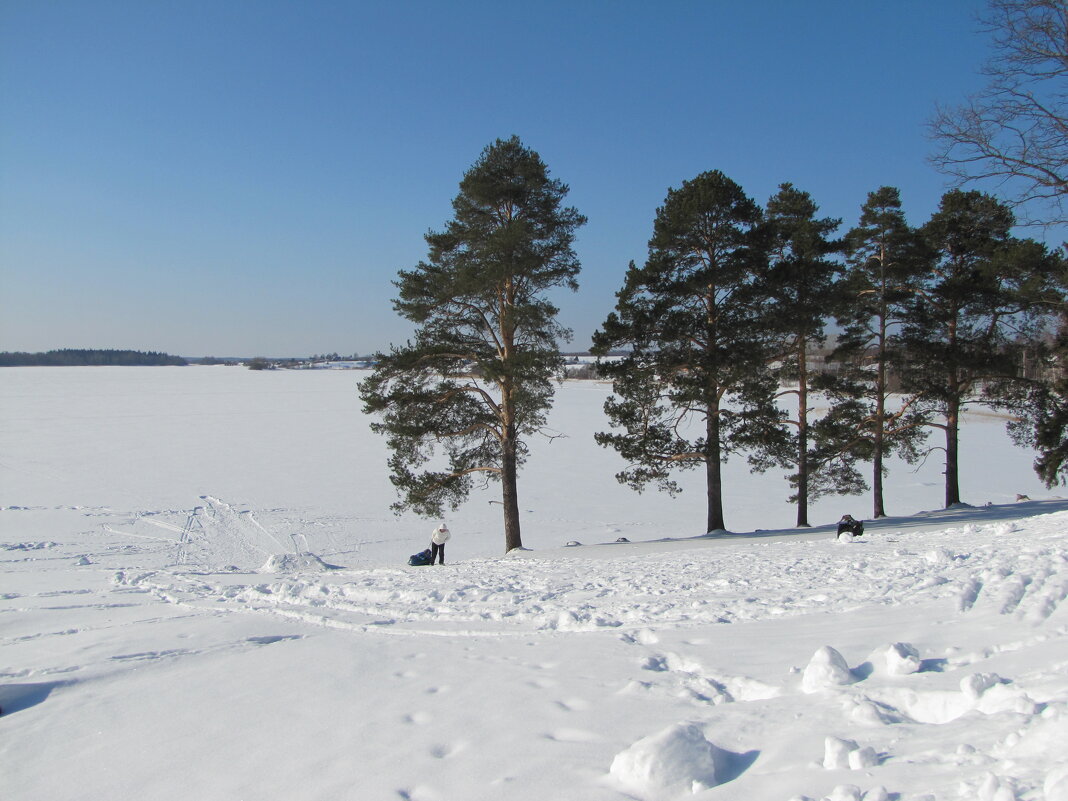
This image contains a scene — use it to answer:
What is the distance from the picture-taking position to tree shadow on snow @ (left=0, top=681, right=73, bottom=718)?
17.0 feet

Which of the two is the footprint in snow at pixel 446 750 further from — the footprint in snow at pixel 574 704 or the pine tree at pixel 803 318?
the pine tree at pixel 803 318

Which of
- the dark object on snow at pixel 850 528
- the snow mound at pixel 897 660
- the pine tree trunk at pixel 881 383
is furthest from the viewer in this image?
the pine tree trunk at pixel 881 383

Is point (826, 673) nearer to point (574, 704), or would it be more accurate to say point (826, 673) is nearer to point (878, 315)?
point (574, 704)

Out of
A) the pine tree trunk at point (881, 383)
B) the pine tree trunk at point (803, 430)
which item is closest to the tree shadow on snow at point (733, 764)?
the pine tree trunk at point (803, 430)

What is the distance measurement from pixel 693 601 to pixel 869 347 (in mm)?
14213

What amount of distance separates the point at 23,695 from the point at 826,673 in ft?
20.8

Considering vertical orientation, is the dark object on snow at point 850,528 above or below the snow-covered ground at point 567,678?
below

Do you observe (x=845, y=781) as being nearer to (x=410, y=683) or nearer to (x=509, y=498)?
(x=410, y=683)

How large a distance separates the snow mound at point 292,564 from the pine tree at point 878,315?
14.0 metres

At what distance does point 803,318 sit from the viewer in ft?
51.5

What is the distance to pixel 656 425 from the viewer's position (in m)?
15.9

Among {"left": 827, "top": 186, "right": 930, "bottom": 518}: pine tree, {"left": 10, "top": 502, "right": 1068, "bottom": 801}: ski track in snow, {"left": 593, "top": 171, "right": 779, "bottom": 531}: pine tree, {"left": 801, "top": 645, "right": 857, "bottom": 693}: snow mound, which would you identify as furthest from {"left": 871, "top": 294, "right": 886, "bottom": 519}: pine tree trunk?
{"left": 801, "top": 645, "right": 857, "bottom": 693}: snow mound

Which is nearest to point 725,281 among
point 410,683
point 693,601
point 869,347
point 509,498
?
point 869,347

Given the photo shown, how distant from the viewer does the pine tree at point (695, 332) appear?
14867 millimetres
